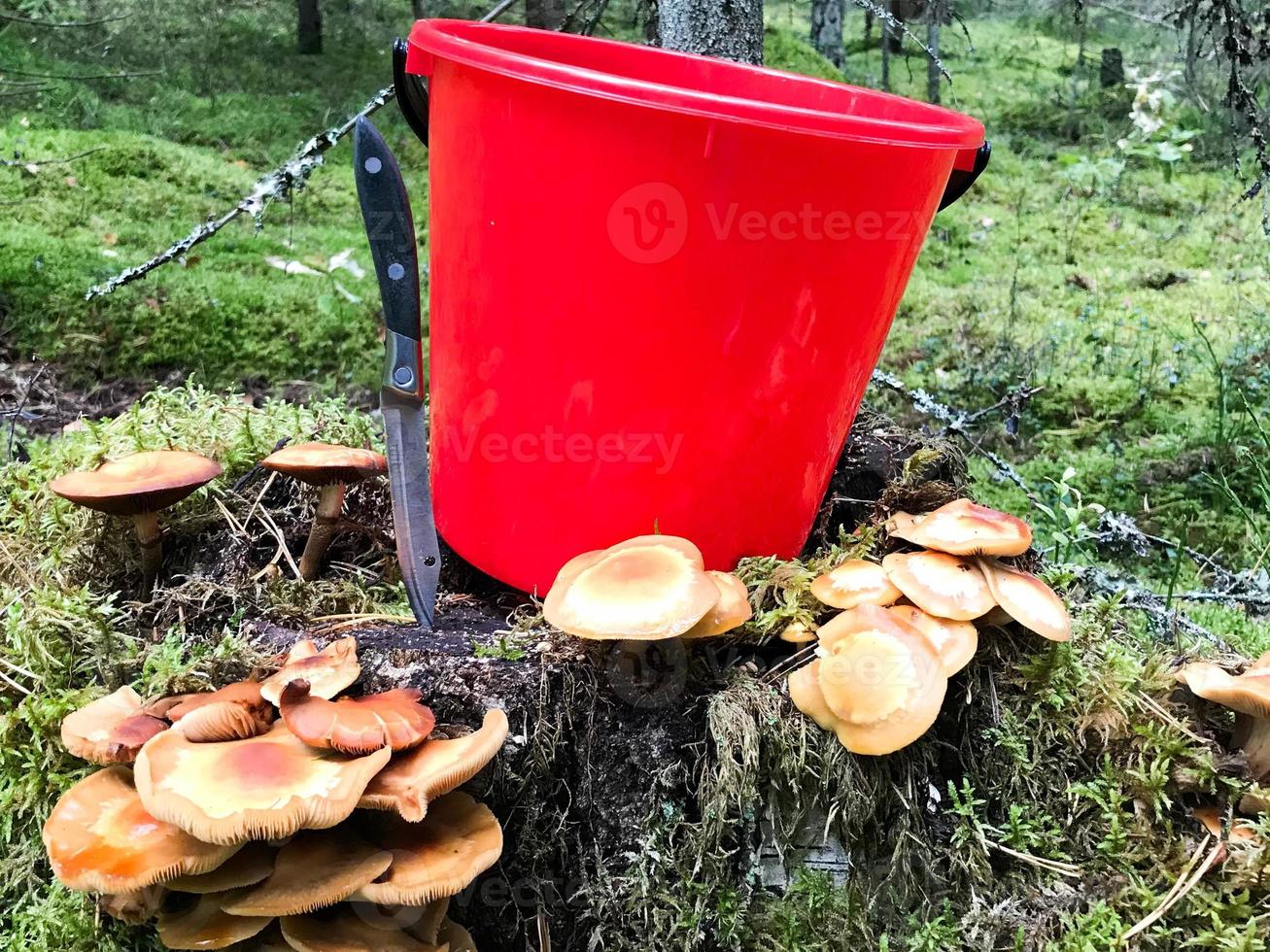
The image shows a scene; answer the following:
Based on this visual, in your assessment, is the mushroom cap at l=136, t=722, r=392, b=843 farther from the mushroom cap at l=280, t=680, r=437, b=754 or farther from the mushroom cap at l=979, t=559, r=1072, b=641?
the mushroom cap at l=979, t=559, r=1072, b=641

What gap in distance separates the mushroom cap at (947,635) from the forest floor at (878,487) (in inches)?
6.0

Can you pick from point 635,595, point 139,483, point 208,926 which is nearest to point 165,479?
point 139,483

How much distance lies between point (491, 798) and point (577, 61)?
153 cm

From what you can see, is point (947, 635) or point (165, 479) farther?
point (165, 479)

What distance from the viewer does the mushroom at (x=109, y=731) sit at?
1320 millimetres

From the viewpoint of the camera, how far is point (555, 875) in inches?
62.1

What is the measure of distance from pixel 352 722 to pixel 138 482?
67 cm

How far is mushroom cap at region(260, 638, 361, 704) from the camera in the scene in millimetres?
1396

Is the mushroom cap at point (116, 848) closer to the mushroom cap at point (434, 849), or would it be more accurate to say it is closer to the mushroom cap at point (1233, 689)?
the mushroom cap at point (434, 849)

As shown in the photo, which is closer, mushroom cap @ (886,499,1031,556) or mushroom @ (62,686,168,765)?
mushroom @ (62,686,168,765)

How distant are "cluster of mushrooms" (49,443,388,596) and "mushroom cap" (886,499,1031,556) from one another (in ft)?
3.37

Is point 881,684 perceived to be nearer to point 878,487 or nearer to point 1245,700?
point 1245,700

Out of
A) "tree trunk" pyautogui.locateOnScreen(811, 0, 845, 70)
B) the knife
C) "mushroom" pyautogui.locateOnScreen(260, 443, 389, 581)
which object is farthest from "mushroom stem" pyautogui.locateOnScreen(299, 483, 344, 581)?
"tree trunk" pyautogui.locateOnScreen(811, 0, 845, 70)

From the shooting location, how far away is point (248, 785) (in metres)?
1.16
